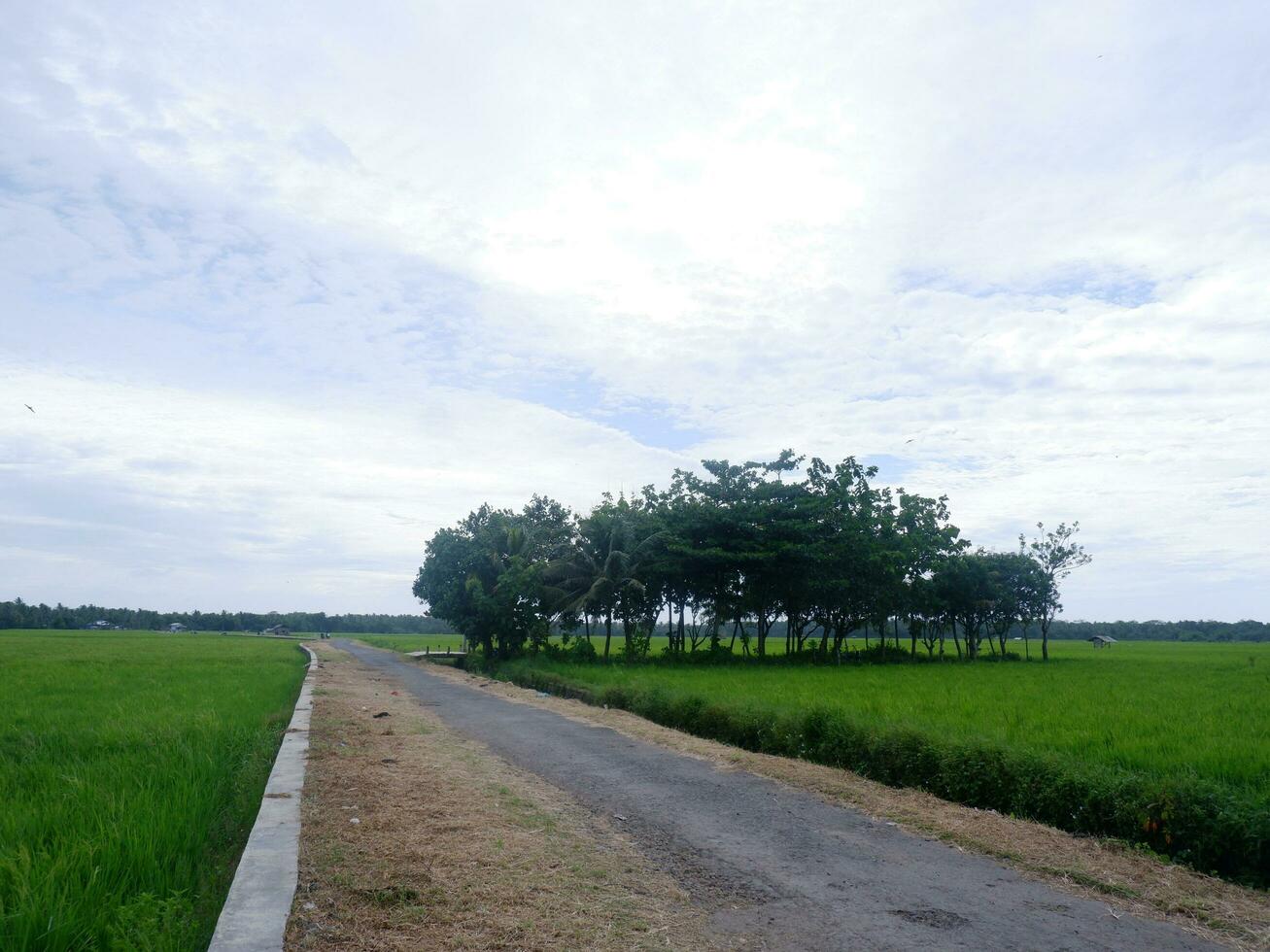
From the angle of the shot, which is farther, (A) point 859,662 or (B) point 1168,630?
(B) point 1168,630

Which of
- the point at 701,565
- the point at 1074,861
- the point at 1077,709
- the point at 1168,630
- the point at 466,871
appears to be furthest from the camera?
the point at 1168,630

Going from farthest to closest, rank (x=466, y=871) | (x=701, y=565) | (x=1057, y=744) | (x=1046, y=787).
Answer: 1. (x=701, y=565)
2. (x=1057, y=744)
3. (x=1046, y=787)
4. (x=466, y=871)

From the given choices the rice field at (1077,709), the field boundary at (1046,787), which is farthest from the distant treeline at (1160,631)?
the field boundary at (1046,787)

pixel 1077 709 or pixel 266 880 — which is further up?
pixel 1077 709

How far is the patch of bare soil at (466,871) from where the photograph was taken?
4.04 metres

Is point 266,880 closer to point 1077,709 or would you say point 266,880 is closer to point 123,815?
point 123,815

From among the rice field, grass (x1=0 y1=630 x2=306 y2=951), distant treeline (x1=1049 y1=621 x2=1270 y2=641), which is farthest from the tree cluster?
distant treeline (x1=1049 y1=621 x2=1270 y2=641)

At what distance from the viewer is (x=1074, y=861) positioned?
565 centimetres

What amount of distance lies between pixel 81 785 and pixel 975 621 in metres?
44.7

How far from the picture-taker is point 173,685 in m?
16.6

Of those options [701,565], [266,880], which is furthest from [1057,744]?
[701,565]

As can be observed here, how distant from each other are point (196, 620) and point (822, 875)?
13046 centimetres

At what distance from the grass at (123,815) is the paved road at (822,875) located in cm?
264

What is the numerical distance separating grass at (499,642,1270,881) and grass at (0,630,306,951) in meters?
6.10
